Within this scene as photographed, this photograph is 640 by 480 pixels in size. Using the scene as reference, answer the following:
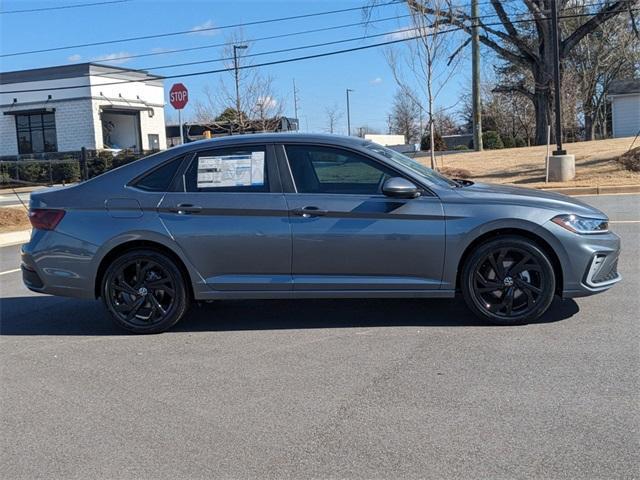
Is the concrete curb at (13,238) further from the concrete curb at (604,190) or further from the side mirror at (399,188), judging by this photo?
the concrete curb at (604,190)

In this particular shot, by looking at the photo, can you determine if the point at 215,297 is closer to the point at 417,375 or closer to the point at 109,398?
the point at 109,398

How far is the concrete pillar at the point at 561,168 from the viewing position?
58.8 ft

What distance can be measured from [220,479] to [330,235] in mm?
2529

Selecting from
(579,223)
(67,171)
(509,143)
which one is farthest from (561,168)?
(509,143)

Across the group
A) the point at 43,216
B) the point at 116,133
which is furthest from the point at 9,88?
the point at 43,216

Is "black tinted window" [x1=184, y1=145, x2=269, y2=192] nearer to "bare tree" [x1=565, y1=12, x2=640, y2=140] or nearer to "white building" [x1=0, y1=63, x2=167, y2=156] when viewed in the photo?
"white building" [x1=0, y1=63, x2=167, y2=156]

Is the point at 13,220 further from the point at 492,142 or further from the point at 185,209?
the point at 492,142

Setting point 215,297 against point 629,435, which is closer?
point 629,435

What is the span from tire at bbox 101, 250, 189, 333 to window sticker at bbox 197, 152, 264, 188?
0.78m

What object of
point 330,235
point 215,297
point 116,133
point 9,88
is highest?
point 9,88

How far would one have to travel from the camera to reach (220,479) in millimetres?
3230

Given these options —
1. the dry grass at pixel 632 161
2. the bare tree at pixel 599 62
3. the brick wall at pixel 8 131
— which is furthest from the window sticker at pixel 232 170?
the bare tree at pixel 599 62

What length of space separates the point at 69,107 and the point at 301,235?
1615 inches

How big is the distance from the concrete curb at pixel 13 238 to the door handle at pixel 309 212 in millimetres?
9888
